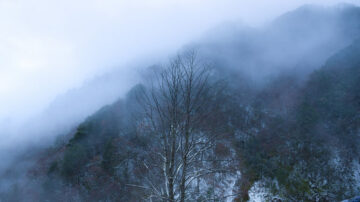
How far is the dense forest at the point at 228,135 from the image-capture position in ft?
17.4

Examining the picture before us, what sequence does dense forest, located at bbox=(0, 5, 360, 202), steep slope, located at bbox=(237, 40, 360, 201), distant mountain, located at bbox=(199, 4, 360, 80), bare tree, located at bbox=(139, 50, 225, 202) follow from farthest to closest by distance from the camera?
1. distant mountain, located at bbox=(199, 4, 360, 80)
2. steep slope, located at bbox=(237, 40, 360, 201)
3. dense forest, located at bbox=(0, 5, 360, 202)
4. bare tree, located at bbox=(139, 50, 225, 202)

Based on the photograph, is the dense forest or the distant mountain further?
the distant mountain

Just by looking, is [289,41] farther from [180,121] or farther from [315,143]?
[180,121]

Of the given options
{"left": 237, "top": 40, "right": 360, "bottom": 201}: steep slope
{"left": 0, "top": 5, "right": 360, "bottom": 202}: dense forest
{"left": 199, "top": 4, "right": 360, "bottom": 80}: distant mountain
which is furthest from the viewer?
{"left": 199, "top": 4, "right": 360, "bottom": 80}: distant mountain

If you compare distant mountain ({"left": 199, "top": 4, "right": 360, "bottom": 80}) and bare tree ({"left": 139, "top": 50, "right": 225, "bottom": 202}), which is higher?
distant mountain ({"left": 199, "top": 4, "right": 360, "bottom": 80})

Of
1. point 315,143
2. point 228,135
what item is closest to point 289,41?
point 315,143

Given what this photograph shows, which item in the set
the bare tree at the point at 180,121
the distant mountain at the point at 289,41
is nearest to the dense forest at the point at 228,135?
the bare tree at the point at 180,121

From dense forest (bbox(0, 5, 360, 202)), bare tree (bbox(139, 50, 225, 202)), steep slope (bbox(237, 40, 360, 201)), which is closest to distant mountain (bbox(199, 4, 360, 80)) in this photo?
dense forest (bbox(0, 5, 360, 202))

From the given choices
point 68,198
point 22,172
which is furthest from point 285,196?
point 22,172

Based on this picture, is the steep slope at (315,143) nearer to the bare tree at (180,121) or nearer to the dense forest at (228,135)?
the dense forest at (228,135)

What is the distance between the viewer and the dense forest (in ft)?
17.4

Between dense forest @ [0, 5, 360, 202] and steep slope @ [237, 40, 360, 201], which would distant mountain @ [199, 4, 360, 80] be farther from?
steep slope @ [237, 40, 360, 201]

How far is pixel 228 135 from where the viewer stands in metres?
5.59

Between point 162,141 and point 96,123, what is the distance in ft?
125
